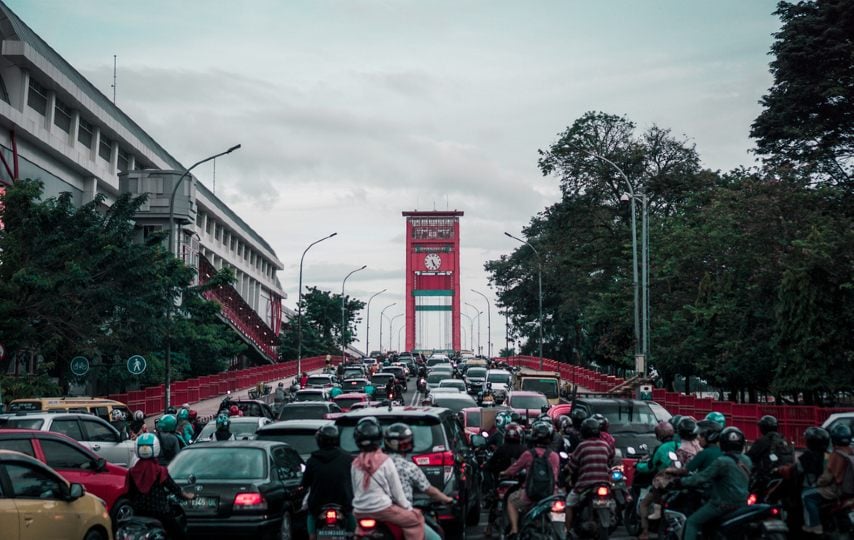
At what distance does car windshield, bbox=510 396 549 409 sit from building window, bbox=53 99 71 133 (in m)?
26.0

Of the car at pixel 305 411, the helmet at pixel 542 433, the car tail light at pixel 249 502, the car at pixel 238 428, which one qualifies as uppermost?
the helmet at pixel 542 433

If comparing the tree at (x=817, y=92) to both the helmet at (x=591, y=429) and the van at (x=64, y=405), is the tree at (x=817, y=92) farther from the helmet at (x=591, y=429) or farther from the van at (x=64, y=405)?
the helmet at (x=591, y=429)

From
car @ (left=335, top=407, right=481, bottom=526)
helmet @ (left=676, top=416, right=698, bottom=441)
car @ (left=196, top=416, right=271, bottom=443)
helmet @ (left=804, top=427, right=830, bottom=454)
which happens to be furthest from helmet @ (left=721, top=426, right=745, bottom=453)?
car @ (left=196, top=416, right=271, bottom=443)

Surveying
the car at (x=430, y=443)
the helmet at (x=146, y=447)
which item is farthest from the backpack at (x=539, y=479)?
the helmet at (x=146, y=447)

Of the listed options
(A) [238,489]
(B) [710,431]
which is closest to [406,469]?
(B) [710,431]

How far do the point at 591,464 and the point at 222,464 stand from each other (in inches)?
178

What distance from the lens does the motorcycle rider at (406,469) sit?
8828 millimetres

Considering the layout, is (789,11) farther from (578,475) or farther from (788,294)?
(578,475)

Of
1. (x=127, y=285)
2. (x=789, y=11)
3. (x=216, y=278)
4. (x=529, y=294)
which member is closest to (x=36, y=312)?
(x=127, y=285)

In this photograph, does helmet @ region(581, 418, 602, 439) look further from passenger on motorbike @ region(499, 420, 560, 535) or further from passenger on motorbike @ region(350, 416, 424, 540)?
passenger on motorbike @ region(350, 416, 424, 540)

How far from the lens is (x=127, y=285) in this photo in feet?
114

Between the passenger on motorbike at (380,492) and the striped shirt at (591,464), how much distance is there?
323 centimetres

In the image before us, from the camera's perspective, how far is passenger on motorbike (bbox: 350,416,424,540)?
854 cm

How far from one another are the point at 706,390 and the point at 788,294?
45.4m
